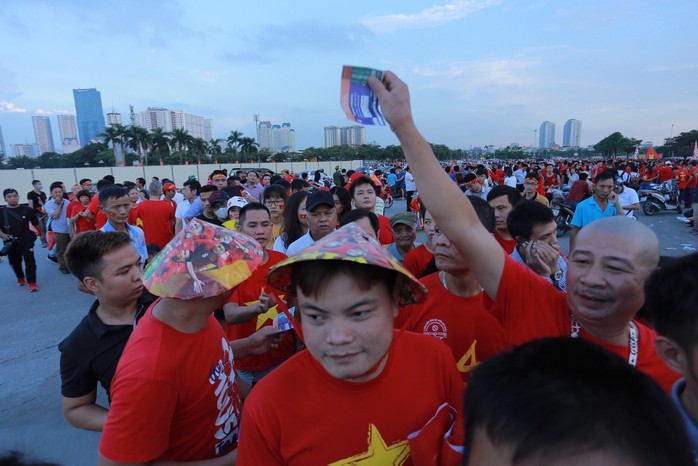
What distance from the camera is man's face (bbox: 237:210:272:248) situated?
11.3ft

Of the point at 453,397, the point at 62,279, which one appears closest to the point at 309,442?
the point at 453,397

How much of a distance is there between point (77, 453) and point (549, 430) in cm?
360

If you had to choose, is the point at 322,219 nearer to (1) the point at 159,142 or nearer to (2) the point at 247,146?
(1) the point at 159,142

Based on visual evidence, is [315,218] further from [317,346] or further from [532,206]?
[317,346]

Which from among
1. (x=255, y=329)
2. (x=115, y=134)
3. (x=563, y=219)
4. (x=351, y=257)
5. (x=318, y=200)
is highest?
(x=115, y=134)

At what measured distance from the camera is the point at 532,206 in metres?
2.75

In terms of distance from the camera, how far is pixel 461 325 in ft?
6.08

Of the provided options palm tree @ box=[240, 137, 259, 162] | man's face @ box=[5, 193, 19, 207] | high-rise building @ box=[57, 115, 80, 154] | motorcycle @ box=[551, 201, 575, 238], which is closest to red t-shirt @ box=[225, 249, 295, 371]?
man's face @ box=[5, 193, 19, 207]

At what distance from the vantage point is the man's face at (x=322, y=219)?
12.1 ft

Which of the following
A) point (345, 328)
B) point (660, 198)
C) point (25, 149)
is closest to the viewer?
point (345, 328)

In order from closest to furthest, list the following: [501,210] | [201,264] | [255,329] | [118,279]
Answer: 1. [201,264]
2. [118,279]
3. [255,329]
4. [501,210]

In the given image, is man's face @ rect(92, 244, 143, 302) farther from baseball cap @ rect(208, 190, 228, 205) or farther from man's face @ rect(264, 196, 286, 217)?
baseball cap @ rect(208, 190, 228, 205)

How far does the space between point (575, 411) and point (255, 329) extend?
2275 millimetres

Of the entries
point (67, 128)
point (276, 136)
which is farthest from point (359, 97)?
point (67, 128)
